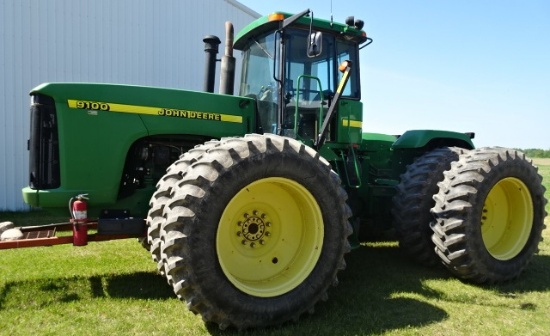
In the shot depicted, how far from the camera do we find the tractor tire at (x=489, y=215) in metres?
4.70

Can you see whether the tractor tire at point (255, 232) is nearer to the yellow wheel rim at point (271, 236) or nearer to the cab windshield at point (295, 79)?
the yellow wheel rim at point (271, 236)

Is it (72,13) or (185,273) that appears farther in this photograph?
(72,13)

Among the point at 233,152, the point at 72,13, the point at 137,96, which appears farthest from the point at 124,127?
the point at 72,13

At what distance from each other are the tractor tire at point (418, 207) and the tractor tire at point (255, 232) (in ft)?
4.65

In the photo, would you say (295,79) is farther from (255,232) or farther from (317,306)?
(317,306)

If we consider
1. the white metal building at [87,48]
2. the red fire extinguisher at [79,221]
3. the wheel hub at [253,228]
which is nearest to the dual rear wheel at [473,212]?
the wheel hub at [253,228]

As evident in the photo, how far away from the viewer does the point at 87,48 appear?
424 inches

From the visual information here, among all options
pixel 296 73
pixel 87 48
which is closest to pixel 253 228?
pixel 296 73

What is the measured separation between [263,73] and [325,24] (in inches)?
34.0

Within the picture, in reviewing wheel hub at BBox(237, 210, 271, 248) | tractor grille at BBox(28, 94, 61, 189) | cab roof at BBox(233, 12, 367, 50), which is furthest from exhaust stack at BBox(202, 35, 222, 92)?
wheel hub at BBox(237, 210, 271, 248)

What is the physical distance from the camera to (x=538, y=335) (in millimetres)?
3547

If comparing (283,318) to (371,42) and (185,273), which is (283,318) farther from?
(371,42)

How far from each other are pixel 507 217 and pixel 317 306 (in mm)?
2863

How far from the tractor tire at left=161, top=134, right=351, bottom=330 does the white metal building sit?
26.9ft
